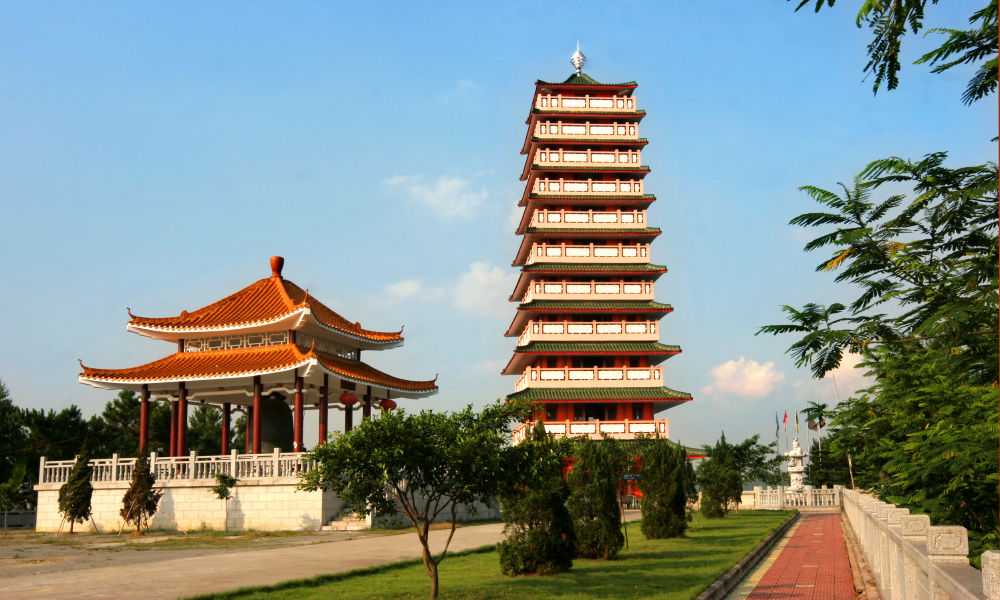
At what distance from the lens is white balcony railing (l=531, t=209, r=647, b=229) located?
53125 mm

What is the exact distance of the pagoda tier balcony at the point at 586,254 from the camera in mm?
52531

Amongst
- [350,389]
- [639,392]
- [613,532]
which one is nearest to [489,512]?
[350,389]

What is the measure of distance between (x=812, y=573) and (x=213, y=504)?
849 inches

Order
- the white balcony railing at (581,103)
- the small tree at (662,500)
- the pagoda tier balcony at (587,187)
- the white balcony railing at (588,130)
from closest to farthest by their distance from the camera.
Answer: the small tree at (662,500)
the pagoda tier balcony at (587,187)
the white balcony railing at (588,130)
the white balcony railing at (581,103)

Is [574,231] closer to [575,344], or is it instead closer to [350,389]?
[575,344]

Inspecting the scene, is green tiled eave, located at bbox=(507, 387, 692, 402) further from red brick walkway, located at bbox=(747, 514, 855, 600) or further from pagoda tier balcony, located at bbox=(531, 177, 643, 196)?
red brick walkway, located at bbox=(747, 514, 855, 600)

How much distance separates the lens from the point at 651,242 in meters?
53.7

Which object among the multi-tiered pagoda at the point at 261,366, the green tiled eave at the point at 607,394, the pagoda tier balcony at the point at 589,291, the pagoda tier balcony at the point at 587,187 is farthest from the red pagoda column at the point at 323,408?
the pagoda tier balcony at the point at 587,187

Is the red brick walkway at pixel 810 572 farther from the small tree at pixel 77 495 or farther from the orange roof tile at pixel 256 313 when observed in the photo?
the small tree at pixel 77 495

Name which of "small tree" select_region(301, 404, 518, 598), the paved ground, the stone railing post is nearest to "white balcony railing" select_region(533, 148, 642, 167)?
the paved ground

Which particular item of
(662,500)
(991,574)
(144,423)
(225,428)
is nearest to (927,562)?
(991,574)

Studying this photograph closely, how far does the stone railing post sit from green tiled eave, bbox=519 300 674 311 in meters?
45.9

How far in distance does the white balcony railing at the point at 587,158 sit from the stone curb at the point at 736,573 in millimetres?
28926

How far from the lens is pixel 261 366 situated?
35531 millimetres
